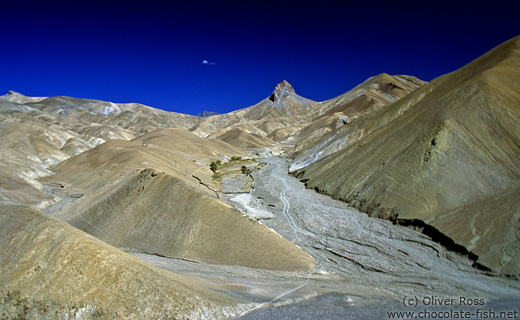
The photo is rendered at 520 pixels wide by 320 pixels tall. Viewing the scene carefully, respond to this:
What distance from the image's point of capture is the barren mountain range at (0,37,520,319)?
10.4 m

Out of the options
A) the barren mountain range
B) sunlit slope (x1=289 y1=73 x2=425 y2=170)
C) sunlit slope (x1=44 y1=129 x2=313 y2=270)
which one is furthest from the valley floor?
sunlit slope (x1=289 y1=73 x2=425 y2=170)

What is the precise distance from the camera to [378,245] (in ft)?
63.3

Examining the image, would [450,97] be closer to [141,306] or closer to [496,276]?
[496,276]

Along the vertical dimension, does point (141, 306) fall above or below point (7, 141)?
below

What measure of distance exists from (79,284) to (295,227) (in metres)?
15.9

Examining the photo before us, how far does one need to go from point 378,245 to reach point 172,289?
12984 millimetres

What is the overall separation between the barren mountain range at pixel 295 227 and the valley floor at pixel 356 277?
0.36 ft

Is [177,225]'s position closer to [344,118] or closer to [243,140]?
[344,118]

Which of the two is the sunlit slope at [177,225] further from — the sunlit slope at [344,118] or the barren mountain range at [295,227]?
the sunlit slope at [344,118]

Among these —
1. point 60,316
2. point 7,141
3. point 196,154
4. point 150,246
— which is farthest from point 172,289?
point 7,141

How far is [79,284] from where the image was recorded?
9.99m

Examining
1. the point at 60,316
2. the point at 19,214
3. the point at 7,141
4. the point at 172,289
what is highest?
the point at 7,141

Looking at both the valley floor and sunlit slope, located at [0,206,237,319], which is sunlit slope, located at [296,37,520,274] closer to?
the valley floor

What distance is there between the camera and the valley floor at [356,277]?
12.1 meters
